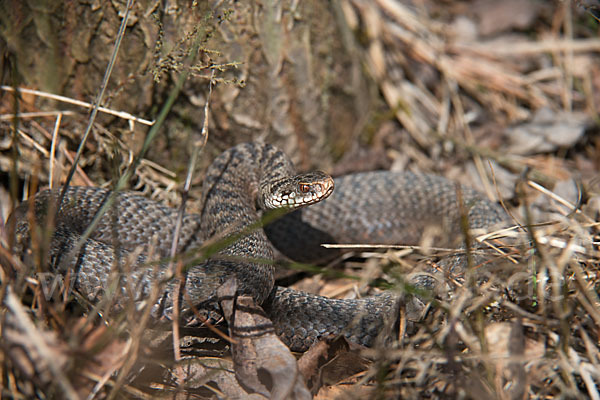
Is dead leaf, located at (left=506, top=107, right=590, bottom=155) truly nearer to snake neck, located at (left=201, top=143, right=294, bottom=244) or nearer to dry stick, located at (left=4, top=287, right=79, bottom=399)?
snake neck, located at (left=201, top=143, right=294, bottom=244)

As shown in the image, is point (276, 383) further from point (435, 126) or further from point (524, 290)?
point (435, 126)

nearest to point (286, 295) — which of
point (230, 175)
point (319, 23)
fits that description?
point (230, 175)

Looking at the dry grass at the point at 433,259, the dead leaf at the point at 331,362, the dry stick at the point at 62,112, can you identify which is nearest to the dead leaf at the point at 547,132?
the dry grass at the point at 433,259

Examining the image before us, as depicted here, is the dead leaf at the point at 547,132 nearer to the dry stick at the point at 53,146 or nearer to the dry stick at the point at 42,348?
the dry stick at the point at 53,146

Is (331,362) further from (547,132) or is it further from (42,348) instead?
(547,132)

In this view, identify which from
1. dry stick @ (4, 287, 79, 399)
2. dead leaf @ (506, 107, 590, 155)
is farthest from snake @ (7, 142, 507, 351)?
dead leaf @ (506, 107, 590, 155)

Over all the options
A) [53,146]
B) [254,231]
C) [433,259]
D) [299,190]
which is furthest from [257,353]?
[53,146]

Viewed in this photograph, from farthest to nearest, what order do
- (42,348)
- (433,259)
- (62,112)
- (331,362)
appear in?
1. (62,112)
2. (433,259)
3. (331,362)
4. (42,348)
